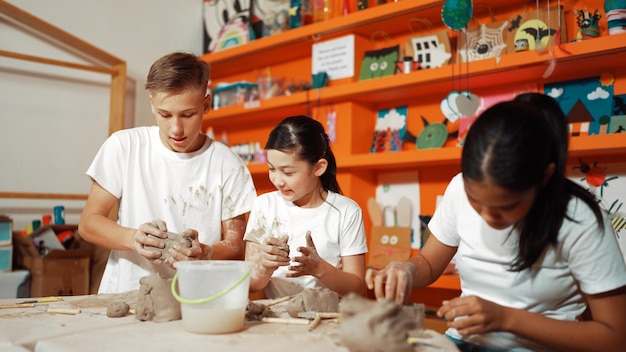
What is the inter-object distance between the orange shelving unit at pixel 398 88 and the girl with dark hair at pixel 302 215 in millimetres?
960

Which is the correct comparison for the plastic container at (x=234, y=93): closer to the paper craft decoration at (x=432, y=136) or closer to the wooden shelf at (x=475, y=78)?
the wooden shelf at (x=475, y=78)

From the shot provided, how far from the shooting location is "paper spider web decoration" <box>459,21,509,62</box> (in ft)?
8.49

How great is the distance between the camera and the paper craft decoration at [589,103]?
2.35m

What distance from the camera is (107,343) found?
39.2 inches

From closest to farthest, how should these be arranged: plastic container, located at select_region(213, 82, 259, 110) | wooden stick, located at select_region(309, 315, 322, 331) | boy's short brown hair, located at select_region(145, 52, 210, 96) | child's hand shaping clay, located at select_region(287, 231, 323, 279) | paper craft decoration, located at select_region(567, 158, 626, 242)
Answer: wooden stick, located at select_region(309, 315, 322, 331), child's hand shaping clay, located at select_region(287, 231, 323, 279), boy's short brown hair, located at select_region(145, 52, 210, 96), paper craft decoration, located at select_region(567, 158, 626, 242), plastic container, located at select_region(213, 82, 259, 110)

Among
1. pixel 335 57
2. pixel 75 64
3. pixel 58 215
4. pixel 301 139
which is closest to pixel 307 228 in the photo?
pixel 301 139

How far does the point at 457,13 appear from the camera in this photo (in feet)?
8.27

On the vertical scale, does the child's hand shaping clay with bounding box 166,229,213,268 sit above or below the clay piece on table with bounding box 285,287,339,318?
above

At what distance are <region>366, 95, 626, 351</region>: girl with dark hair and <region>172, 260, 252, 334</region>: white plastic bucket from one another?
10.8 inches

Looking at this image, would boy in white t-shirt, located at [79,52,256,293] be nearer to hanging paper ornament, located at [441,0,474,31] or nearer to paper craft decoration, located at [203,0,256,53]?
hanging paper ornament, located at [441,0,474,31]

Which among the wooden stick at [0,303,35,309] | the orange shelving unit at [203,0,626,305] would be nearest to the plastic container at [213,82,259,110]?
the orange shelving unit at [203,0,626,305]

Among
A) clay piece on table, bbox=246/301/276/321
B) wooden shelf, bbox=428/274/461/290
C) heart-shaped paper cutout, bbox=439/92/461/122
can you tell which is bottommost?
wooden shelf, bbox=428/274/461/290

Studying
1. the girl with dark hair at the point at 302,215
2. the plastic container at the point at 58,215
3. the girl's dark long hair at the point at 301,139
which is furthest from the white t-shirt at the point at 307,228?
the plastic container at the point at 58,215

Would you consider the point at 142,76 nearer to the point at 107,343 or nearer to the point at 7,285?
the point at 7,285
